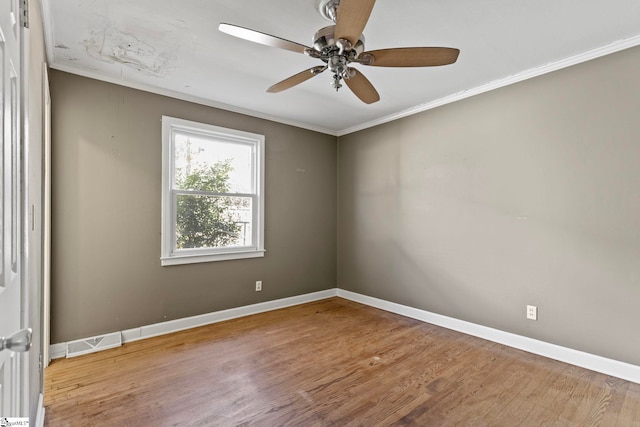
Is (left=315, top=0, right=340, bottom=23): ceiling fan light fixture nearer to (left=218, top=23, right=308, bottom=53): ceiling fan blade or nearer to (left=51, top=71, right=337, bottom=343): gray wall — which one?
(left=218, top=23, right=308, bottom=53): ceiling fan blade

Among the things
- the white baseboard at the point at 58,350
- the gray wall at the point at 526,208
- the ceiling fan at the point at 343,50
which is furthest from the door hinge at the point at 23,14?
the gray wall at the point at 526,208

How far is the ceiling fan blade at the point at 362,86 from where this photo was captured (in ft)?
7.25

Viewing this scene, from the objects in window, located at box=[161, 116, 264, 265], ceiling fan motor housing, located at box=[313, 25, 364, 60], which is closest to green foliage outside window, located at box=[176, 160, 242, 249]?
window, located at box=[161, 116, 264, 265]

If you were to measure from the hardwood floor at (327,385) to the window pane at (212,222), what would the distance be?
1005mm

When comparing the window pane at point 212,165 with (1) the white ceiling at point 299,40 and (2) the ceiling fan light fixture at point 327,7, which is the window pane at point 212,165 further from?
(2) the ceiling fan light fixture at point 327,7

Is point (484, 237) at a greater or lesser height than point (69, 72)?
lesser

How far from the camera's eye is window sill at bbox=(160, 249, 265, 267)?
132 inches

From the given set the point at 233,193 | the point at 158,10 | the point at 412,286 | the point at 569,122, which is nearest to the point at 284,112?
the point at 233,193

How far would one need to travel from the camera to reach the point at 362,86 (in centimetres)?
233

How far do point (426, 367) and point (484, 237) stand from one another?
1.43 metres

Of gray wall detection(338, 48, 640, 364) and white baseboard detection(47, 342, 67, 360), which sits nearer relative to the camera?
gray wall detection(338, 48, 640, 364)

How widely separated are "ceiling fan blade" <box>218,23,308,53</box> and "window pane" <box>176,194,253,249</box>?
2.13m

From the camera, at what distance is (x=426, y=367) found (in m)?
2.60

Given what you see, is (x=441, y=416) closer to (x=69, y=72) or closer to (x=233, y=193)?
(x=233, y=193)
